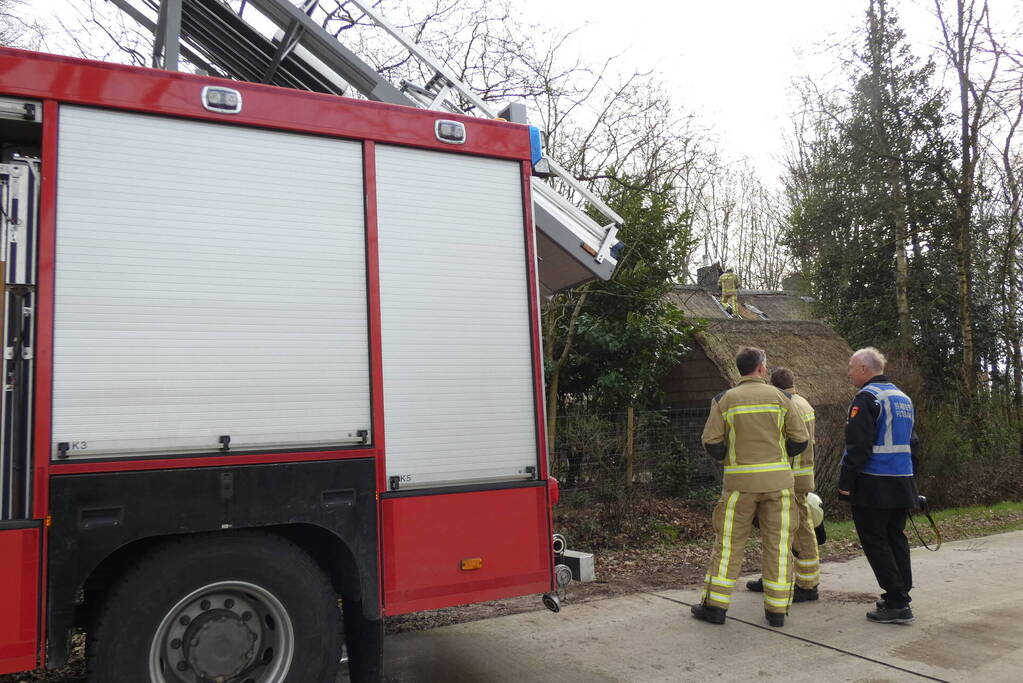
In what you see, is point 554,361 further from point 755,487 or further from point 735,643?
point 735,643

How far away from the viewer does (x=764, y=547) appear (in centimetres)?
538

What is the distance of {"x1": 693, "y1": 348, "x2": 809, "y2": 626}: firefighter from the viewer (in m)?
5.31

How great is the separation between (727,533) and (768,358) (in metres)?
6.70

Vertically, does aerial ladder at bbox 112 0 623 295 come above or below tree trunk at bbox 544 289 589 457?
above

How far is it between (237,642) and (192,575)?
14.5 inches

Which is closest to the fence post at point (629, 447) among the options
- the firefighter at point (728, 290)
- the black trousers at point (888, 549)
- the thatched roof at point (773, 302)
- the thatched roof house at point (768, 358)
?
the thatched roof house at point (768, 358)

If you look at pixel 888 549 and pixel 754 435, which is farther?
pixel 888 549

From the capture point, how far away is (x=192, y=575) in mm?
3383

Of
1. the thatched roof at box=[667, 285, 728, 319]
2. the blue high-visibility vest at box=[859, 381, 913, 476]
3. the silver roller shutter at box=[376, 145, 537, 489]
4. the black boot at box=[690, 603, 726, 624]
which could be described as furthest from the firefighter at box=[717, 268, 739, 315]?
the silver roller shutter at box=[376, 145, 537, 489]

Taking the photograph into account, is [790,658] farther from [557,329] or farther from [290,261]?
[557,329]

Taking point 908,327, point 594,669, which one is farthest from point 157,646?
point 908,327

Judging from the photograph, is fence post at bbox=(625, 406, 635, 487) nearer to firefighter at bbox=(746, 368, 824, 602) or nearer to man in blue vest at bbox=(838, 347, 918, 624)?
firefighter at bbox=(746, 368, 824, 602)

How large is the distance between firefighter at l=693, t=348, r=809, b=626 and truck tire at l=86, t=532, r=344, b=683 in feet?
9.02

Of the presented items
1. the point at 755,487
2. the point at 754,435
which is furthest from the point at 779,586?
the point at 754,435
